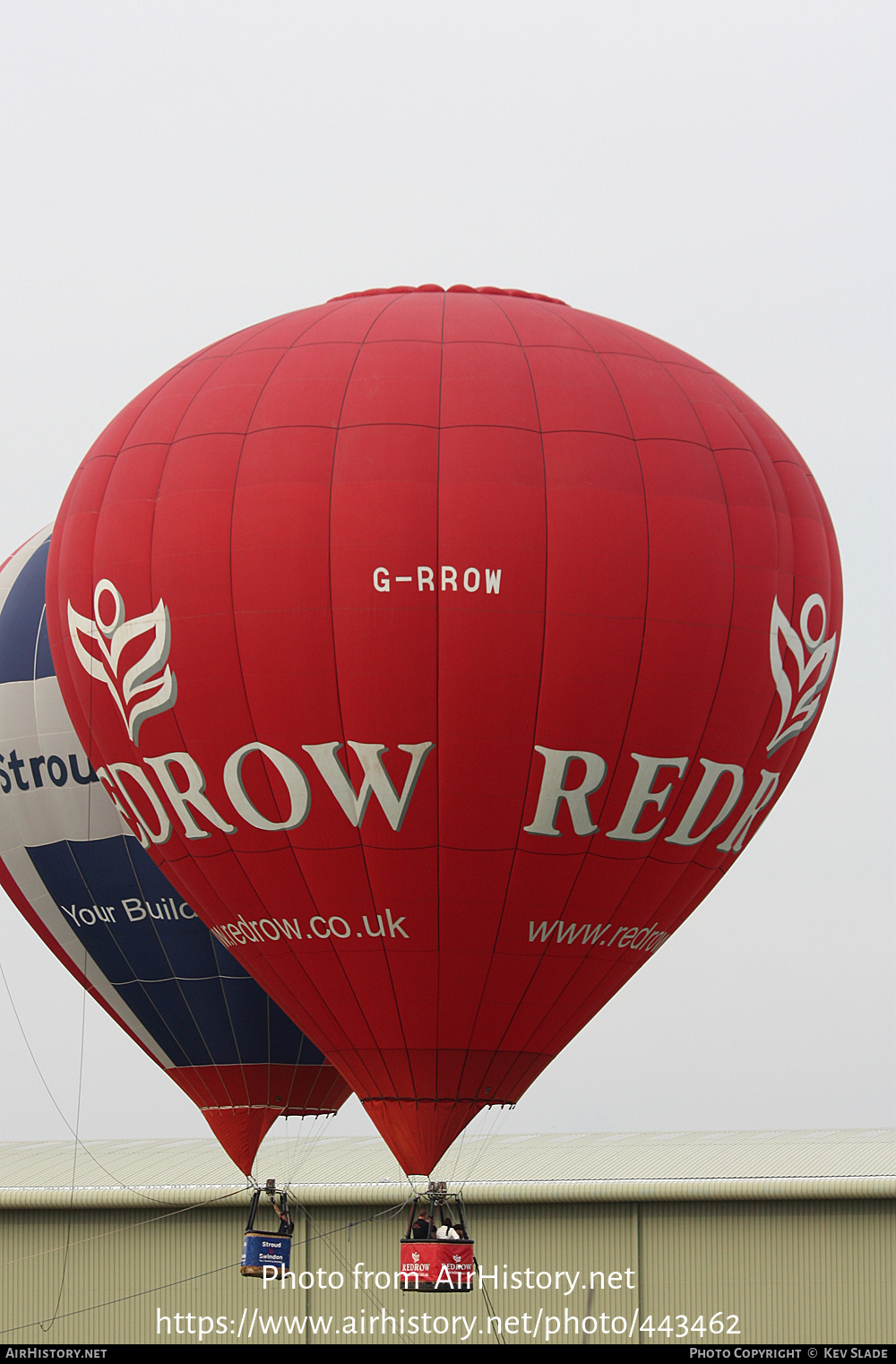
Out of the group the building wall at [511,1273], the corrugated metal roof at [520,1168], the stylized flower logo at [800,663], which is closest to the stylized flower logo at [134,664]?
the stylized flower logo at [800,663]

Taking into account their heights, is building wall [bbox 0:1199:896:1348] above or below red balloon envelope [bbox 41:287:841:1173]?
below

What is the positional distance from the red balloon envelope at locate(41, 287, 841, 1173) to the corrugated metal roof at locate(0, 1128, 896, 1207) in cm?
952

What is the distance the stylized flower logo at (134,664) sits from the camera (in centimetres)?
1819

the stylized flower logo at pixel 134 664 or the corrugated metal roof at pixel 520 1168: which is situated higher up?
the stylized flower logo at pixel 134 664

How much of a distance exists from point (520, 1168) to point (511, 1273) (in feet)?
6.50

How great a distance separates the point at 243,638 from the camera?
58.2ft

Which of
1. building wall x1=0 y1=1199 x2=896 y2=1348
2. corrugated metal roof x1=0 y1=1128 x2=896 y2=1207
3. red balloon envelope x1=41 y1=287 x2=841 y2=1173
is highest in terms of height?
red balloon envelope x1=41 y1=287 x2=841 y2=1173

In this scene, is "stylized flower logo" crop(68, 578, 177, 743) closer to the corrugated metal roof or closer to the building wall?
the corrugated metal roof

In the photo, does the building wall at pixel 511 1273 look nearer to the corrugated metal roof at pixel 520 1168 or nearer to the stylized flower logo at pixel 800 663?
the corrugated metal roof at pixel 520 1168

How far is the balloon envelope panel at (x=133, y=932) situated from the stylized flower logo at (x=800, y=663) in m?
6.64

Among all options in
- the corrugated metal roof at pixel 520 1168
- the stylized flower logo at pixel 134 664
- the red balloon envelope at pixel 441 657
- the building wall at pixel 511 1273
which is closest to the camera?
the red balloon envelope at pixel 441 657

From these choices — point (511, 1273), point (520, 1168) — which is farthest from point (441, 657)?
point (520, 1168)

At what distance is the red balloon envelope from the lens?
57.5 ft

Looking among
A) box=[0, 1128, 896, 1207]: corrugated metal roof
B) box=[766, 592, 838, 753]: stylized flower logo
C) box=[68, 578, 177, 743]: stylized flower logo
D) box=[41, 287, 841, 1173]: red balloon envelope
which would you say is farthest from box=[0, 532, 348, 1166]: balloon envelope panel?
box=[766, 592, 838, 753]: stylized flower logo
